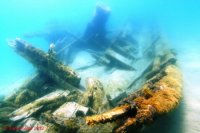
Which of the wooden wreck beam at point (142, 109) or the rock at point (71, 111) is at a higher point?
the rock at point (71, 111)

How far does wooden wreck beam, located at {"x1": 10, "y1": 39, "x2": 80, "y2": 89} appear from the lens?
9281mm

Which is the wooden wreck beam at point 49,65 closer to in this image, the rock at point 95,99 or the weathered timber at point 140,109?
the rock at point 95,99

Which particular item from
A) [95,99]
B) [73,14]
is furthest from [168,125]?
[73,14]

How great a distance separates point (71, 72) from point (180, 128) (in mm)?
5535

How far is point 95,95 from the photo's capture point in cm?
724

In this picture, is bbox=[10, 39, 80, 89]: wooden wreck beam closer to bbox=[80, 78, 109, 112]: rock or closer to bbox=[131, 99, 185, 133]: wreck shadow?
bbox=[80, 78, 109, 112]: rock

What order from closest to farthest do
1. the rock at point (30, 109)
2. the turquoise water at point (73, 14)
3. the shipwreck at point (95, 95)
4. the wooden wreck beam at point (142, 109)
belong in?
1. the wooden wreck beam at point (142, 109)
2. the shipwreck at point (95, 95)
3. the rock at point (30, 109)
4. the turquoise water at point (73, 14)

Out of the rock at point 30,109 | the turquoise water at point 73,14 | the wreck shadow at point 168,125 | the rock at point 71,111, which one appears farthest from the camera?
the turquoise water at point 73,14

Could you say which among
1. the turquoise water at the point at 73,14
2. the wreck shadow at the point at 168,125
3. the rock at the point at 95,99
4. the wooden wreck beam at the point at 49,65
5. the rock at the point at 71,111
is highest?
the turquoise water at the point at 73,14

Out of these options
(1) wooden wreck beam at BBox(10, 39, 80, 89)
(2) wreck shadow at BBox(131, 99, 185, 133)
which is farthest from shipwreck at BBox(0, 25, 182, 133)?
(2) wreck shadow at BBox(131, 99, 185, 133)

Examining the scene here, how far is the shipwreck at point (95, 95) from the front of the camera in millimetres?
3826

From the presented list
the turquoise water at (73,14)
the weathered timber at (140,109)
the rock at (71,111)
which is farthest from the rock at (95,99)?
the turquoise water at (73,14)

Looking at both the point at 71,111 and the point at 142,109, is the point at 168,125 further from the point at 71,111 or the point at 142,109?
the point at 71,111

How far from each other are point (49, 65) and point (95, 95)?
3.51 metres
